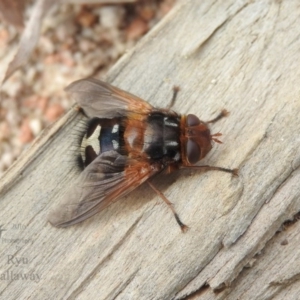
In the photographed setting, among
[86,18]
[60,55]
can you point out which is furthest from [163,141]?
[86,18]

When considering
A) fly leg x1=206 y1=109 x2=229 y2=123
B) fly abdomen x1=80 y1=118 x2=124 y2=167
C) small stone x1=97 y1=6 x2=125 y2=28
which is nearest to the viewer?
fly abdomen x1=80 y1=118 x2=124 y2=167

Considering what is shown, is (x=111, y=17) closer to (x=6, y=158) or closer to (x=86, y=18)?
(x=86, y=18)

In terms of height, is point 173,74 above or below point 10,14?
below

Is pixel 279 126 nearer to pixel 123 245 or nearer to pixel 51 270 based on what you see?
pixel 123 245

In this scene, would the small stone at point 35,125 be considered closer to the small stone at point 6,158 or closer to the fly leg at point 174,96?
the small stone at point 6,158

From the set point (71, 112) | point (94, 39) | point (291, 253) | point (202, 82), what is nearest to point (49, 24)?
point (94, 39)

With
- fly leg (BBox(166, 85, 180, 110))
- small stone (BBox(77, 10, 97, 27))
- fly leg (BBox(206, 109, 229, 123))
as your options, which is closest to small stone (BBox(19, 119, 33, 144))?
small stone (BBox(77, 10, 97, 27))

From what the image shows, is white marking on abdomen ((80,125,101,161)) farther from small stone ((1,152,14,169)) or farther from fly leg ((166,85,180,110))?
small stone ((1,152,14,169))
